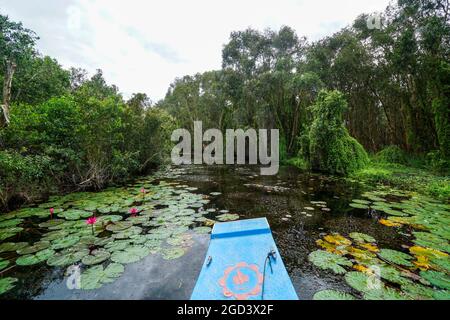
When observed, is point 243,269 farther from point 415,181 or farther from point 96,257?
point 415,181

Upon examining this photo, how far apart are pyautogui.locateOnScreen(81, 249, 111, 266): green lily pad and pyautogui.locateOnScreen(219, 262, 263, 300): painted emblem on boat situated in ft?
6.39

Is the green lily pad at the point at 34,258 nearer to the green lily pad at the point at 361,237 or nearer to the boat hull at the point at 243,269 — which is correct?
the boat hull at the point at 243,269

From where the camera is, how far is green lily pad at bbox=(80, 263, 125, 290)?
2572 millimetres

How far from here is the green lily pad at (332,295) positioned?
90.7 inches

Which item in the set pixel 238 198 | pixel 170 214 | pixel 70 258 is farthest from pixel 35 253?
pixel 238 198

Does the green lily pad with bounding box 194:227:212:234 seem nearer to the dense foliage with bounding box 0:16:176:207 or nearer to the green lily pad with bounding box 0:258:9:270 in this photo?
the green lily pad with bounding box 0:258:9:270

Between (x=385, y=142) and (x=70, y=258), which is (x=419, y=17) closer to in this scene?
(x=385, y=142)

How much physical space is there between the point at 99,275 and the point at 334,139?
10.7 meters

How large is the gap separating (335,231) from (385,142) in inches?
725

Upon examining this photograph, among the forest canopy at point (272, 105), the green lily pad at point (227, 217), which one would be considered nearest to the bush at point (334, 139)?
the forest canopy at point (272, 105)

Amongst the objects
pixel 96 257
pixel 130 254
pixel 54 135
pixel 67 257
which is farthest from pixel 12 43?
pixel 130 254

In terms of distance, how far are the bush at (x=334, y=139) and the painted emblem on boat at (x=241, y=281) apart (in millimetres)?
9488
